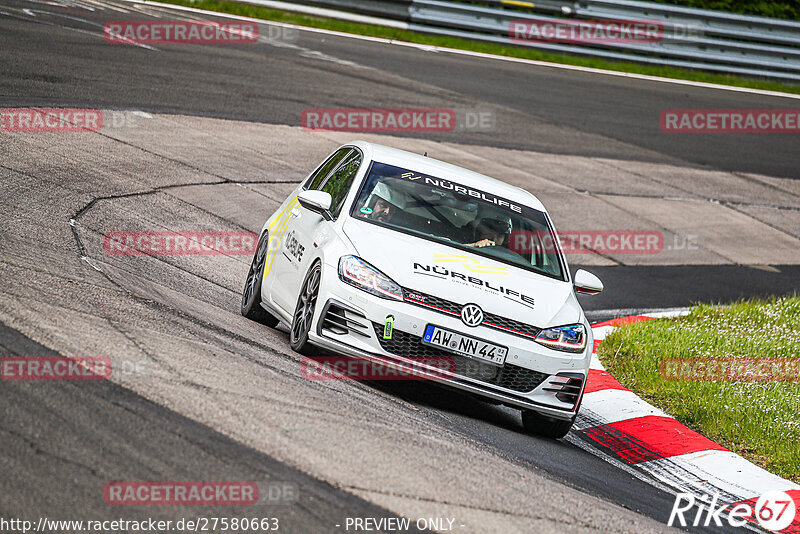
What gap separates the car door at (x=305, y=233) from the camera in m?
7.52

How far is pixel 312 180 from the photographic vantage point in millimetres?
8953

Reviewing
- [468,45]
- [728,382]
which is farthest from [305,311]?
[468,45]

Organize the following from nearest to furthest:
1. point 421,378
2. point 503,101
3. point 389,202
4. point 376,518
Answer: point 376,518 < point 421,378 < point 389,202 < point 503,101

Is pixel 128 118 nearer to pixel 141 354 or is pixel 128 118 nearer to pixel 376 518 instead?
pixel 141 354

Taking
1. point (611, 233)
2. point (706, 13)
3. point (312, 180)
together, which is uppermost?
point (706, 13)

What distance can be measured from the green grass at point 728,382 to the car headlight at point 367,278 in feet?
9.11

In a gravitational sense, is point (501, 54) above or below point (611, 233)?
above

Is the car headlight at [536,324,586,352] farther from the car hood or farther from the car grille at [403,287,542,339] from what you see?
the car grille at [403,287,542,339]

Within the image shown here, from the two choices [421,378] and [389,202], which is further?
[389,202]

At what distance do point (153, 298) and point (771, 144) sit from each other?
61.4ft

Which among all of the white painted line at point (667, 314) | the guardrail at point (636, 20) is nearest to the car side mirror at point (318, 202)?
the white painted line at point (667, 314)

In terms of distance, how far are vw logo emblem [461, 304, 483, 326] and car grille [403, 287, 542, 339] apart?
0.03m

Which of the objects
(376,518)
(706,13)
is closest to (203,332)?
(376,518)

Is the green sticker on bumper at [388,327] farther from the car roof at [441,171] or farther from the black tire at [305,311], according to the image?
the car roof at [441,171]
